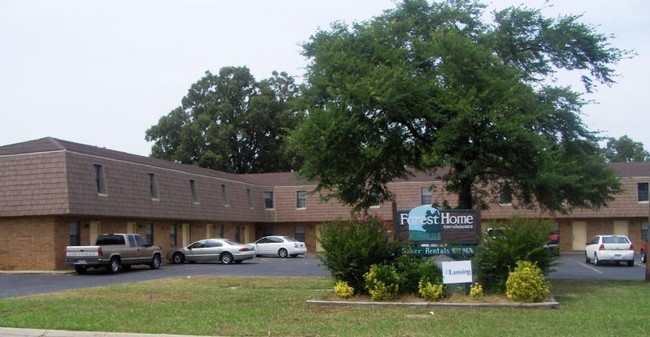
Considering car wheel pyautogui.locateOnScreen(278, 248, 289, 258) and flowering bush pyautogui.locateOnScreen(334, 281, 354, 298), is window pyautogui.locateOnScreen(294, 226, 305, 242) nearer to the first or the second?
car wheel pyautogui.locateOnScreen(278, 248, 289, 258)

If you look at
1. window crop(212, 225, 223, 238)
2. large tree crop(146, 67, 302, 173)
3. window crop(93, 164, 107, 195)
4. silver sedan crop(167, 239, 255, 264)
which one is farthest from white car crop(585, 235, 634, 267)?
large tree crop(146, 67, 302, 173)

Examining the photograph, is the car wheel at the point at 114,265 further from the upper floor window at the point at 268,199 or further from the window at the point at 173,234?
the upper floor window at the point at 268,199

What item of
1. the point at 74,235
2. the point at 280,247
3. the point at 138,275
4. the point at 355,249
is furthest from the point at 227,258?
the point at 355,249

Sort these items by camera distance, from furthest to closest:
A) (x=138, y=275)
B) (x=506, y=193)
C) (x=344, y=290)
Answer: (x=138, y=275), (x=506, y=193), (x=344, y=290)

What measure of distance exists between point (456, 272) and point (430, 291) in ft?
2.66

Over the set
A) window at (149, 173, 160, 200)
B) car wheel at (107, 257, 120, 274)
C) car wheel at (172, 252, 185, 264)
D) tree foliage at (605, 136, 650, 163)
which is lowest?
car wheel at (172, 252, 185, 264)

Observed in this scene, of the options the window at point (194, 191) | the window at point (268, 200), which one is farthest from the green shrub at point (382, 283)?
the window at point (268, 200)

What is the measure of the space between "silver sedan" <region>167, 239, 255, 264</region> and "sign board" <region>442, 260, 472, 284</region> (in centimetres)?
2524

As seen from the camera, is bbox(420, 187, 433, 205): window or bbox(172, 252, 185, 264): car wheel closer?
bbox(172, 252, 185, 264): car wheel

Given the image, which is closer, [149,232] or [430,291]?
[430,291]

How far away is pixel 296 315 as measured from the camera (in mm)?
15750

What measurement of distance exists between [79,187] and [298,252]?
18412mm

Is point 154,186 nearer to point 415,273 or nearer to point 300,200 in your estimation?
point 300,200

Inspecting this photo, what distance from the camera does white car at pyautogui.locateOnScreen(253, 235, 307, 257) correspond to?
4909 centimetres
